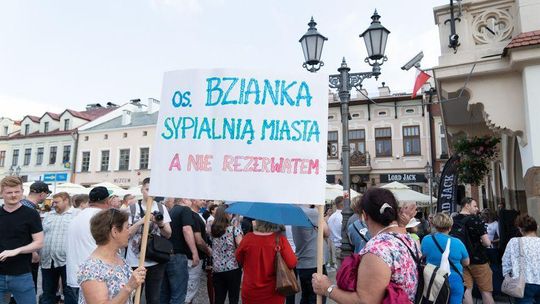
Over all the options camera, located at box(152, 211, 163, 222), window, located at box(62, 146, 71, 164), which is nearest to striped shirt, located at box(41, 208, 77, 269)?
camera, located at box(152, 211, 163, 222)

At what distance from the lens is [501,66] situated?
6.45 m

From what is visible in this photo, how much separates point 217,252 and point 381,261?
137 inches

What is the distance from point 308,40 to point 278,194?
5.57 metres

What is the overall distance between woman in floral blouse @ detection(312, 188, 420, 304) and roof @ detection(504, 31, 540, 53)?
498 cm

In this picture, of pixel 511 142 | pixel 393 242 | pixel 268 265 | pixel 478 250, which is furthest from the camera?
pixel 511 142

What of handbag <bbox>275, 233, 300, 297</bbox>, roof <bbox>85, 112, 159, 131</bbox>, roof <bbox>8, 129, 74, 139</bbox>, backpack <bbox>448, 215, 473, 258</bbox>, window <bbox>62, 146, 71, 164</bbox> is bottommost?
handbag <bbox>275, 233, 300, 297</bbox>

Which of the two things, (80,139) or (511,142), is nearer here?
(511,142)

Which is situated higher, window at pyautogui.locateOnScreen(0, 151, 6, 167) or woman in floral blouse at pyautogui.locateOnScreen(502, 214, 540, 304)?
window at pyautogui.locateOnScreen(0, 151, 6, 167)

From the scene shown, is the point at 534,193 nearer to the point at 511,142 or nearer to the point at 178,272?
the point at 511,142

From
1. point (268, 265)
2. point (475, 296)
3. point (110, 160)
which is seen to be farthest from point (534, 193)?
point (110, 160)

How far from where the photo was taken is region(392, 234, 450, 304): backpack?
241cm

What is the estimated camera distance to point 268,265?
4.06m

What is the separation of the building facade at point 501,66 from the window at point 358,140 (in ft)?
76.3

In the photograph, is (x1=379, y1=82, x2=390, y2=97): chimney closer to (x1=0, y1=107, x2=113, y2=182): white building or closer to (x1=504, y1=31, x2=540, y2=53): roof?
(x1=504, y1=31, x2=540, y2=53): roof
